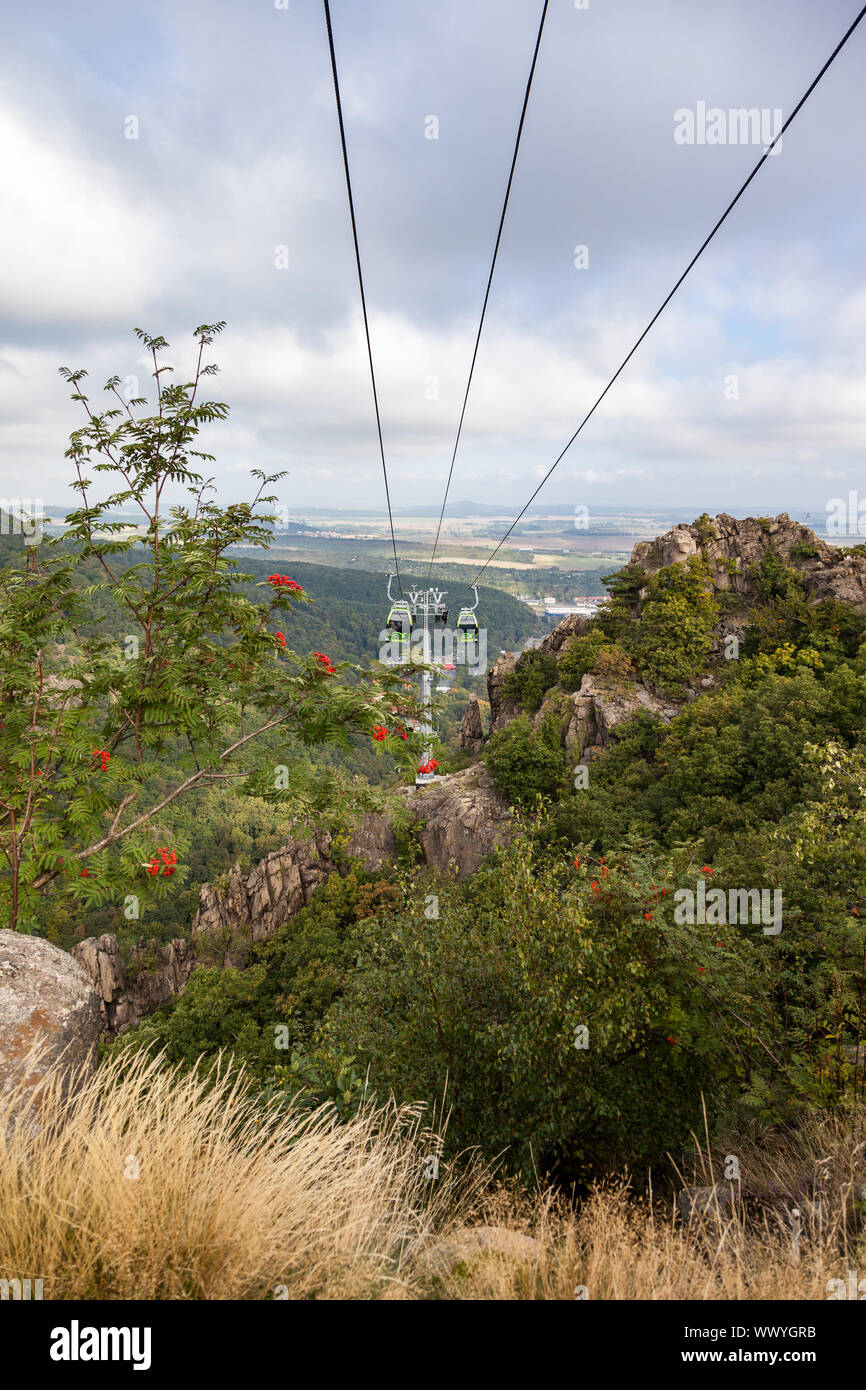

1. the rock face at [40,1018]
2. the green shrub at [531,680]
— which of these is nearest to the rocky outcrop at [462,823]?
the green shrub at [531,680]

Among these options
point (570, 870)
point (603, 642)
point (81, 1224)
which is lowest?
point (570, 870)

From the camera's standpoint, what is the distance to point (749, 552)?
2242 cm

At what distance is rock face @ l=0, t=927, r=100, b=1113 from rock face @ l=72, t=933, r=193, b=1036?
109 feet

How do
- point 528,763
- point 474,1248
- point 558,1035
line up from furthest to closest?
1. point 528,763
2. point 558,1035
3. point 474,1248

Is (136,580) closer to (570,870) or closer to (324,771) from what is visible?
(324,771)

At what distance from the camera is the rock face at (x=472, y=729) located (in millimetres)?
28297

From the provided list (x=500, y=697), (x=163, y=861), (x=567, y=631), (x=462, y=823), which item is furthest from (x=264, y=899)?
(x=163, y=861)

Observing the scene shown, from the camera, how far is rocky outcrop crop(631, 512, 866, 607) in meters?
20.3

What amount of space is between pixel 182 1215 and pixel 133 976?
4062 centimetres

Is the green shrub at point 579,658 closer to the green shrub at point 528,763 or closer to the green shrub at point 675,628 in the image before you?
the green shrub at point 675,628

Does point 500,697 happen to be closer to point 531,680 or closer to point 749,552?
point 531,680

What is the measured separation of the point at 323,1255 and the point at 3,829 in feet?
10.7

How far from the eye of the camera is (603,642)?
2228 centimetres
